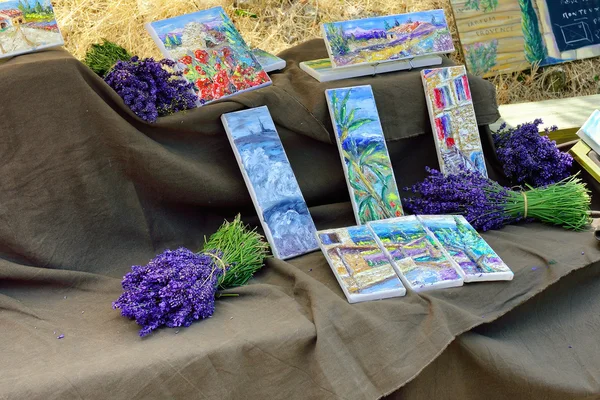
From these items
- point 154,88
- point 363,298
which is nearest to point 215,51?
point 154,88

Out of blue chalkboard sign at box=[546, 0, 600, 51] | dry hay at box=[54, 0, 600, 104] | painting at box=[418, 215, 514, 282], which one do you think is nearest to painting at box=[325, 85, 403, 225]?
painting at box=[418, 215, 514, 282]

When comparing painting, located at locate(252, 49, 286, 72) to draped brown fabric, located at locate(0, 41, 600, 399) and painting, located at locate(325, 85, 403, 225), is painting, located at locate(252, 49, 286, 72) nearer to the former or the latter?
draped brown fabric, located at locate(0, 41, 600, 399)

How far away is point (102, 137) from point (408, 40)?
1.40 m

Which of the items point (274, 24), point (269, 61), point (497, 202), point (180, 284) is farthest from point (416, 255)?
point (274, 24)

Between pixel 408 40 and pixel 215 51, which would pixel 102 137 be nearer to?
pixel 215 51

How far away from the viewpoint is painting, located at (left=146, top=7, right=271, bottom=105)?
8.29 ft

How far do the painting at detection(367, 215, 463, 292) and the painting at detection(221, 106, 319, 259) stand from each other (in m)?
0.27

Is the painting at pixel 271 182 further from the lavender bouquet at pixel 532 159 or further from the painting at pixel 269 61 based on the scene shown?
the lavender bouquet at pixel 532 159

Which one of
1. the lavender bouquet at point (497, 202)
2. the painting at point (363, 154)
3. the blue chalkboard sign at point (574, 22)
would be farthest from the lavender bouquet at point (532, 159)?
the blue chalkboard sign at point (574, 22)

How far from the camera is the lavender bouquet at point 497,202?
8.35 ft

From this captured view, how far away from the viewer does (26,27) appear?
230 cm

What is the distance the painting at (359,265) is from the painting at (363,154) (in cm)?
22

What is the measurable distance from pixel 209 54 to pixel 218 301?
1070 mm

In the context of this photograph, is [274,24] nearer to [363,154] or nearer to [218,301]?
[363,154]
